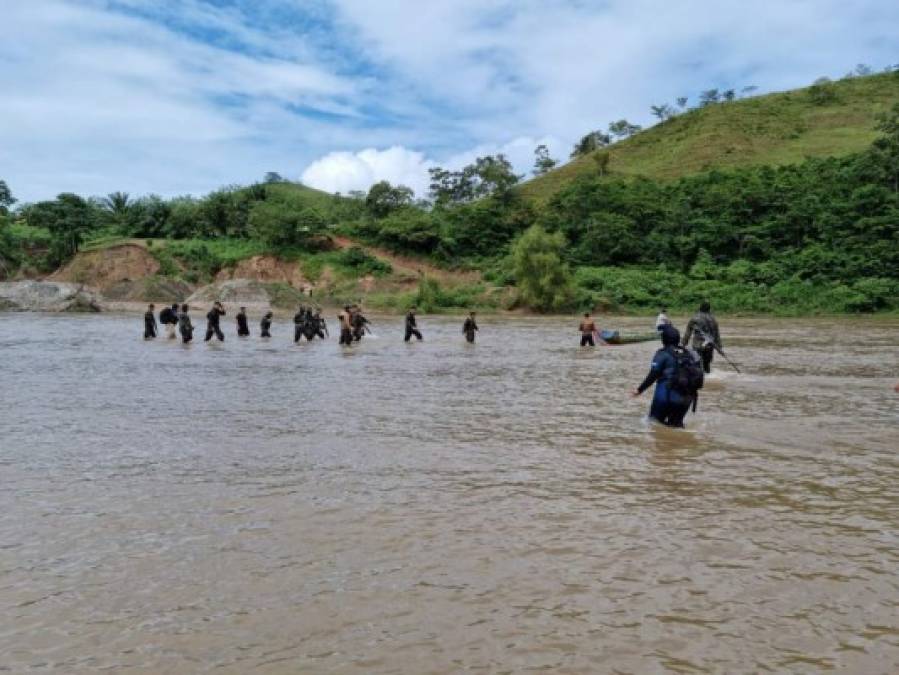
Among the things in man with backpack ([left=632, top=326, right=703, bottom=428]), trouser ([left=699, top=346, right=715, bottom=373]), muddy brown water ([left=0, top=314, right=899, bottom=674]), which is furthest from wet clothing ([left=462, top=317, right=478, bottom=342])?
man with backpack ([left=632, top=326, right=703, bottom=428])

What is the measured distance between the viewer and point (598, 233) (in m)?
69.1

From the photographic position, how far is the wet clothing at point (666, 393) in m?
10.1

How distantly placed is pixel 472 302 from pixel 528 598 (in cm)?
5531

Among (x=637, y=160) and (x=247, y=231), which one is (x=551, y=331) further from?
(x=637, y=160)

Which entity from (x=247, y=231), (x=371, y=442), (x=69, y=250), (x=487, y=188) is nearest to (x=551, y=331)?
(x=371, y=442)

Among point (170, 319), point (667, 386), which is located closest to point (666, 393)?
point (667, 386)

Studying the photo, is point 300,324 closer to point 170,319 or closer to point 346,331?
point 346,331

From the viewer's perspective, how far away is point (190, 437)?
10.3m

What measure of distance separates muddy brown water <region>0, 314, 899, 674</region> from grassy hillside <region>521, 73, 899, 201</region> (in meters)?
85.3

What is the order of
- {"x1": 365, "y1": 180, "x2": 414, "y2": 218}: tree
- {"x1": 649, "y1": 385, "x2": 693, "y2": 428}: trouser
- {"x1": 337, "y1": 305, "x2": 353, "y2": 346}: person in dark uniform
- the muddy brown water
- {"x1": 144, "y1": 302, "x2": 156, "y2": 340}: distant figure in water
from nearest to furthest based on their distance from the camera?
the muddy brown water → {"x1": 649, "y1": 385, "x2": 693, "y2": 428}: trouser → {"x1": 337, "y1": 305, "x2": 353, "y2": 346}: person in dark uniform → {"x1": 144, "y1": 302, "x2": 156, "y2": 340}: distant figure in water → {"x1": 365, "y1": 180, "x2": 414, "y2": 218}: tree

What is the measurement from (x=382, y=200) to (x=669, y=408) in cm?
7780

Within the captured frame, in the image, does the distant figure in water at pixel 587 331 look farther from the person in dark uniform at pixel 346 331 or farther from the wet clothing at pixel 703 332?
the wet clothing at pixel 703 332

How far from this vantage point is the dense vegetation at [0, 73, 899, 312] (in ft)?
183

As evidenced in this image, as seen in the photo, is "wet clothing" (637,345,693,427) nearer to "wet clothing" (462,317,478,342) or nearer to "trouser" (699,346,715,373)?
"trouser" (699,346,715,373)
